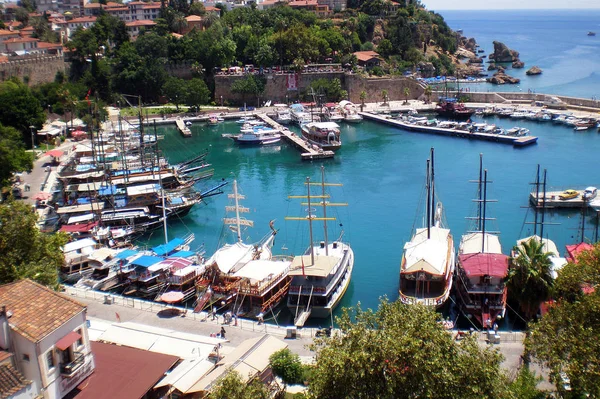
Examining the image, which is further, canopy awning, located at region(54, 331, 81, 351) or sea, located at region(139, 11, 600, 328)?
sea, located at region(139, 11, 600, 328)

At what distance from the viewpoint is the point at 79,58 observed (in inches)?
3356

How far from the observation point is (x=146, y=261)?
33.2 metres

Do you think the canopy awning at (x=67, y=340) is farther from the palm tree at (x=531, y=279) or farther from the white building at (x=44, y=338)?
the palm tree at (x=531, y=279)

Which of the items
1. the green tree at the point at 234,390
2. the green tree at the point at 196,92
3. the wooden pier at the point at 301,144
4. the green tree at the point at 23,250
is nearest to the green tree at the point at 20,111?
the green tree at the point at 196,92

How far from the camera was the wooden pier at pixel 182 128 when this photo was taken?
2822 inches

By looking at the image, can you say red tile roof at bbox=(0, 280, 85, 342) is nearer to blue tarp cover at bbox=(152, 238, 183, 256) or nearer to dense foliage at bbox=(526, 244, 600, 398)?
dense foliage at bbox=(526, 244, 600, 398)

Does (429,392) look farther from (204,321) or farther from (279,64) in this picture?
(279,64)

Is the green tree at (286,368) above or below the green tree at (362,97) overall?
below

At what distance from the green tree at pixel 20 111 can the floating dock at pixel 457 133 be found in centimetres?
3947

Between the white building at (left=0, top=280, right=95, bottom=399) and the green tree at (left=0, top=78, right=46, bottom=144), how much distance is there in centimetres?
4943

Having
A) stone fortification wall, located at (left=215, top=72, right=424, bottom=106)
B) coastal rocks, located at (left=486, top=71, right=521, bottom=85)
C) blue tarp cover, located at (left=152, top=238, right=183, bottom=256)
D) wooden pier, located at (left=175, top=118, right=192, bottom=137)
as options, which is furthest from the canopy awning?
coastal rocks, located at (left=486, top=71, right=521, bottom=85)

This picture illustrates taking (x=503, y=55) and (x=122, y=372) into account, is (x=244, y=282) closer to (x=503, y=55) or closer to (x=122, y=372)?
(x=122, y=372)

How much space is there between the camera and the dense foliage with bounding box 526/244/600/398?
50.8 feet

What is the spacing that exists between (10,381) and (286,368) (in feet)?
28.4
